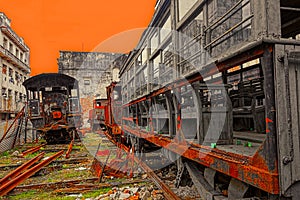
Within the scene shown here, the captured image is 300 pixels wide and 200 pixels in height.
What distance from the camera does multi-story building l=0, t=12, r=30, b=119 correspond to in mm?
26422

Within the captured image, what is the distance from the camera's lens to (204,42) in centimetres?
354

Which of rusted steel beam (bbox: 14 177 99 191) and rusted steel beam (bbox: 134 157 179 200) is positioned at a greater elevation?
rusted steel beam (bbox: 134 157 179 200)

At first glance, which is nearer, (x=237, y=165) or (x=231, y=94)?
(x=237, y=165)

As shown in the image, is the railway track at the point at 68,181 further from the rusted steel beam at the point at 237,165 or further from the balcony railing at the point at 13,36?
the balcony railing at the point at 13,36

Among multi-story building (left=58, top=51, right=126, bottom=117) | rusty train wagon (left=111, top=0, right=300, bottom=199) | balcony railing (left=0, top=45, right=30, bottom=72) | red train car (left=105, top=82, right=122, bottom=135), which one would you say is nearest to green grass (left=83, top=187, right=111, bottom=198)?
rusty train wagon (left=111, top=0, right=300, bottom=199)

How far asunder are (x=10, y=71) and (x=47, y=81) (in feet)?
60.0

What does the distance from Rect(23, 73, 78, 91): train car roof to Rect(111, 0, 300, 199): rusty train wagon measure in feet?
31.9

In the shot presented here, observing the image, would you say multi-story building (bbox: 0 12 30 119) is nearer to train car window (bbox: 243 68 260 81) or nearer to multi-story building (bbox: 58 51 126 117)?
multi-story building (bbox: 58 51 126 117)

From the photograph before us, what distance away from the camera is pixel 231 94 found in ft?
17.9

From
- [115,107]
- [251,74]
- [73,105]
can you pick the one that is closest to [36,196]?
[251,74]

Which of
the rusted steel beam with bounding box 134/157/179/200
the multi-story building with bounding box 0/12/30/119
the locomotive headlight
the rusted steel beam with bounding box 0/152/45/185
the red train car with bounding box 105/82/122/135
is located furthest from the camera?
the multi-story building with bounding box 0/12/30/119

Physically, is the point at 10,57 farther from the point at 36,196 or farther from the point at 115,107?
the point at 36,196

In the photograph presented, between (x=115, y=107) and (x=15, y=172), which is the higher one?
(x=115, y=107)

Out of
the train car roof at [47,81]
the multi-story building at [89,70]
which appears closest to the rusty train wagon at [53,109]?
the train car roof at [47,81]
